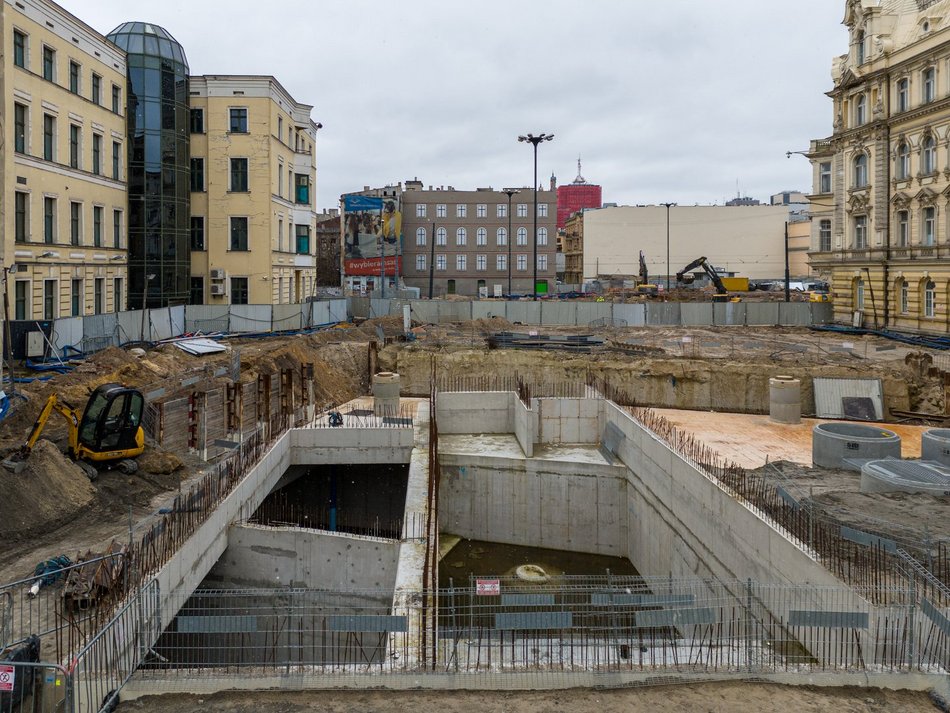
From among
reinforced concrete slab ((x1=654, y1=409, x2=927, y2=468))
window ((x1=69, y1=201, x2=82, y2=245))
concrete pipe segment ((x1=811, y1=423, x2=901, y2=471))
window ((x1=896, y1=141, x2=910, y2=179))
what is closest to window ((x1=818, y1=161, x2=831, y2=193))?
window ((x1=896, y1=141, x2=910, y2=179))

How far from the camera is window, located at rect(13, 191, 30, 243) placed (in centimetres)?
2967

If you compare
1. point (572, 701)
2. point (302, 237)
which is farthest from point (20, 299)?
point (572, 701)

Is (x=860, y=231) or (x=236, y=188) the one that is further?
(x=860, y=231)

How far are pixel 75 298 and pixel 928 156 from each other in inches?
1654

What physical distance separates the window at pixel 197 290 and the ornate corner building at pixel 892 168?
125 ft

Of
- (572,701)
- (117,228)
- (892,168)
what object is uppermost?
(892,168)

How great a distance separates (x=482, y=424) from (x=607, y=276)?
71.9 meters

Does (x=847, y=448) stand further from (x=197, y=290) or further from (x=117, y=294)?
(x=197, y=290)

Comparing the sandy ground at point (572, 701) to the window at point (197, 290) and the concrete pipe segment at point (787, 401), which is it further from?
the window at point (197, 290)

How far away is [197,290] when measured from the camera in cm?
4428

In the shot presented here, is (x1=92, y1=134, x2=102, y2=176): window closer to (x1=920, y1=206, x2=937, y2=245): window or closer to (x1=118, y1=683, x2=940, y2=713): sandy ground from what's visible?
(x1=118, y1=683, x2=940, y2=713): sandy ground

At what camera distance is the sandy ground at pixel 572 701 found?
9.73 meters

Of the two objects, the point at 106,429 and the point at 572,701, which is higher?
the point at 106,429

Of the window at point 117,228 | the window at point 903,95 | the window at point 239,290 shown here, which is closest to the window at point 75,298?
the window at point 117,228
